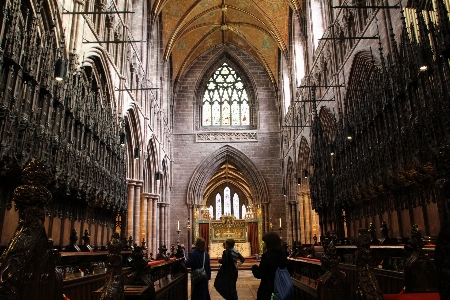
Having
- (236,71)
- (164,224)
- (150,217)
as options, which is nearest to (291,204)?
(164,224)

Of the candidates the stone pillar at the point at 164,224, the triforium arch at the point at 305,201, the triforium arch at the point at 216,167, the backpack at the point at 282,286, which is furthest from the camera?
the triforium arch at the point at 216,167

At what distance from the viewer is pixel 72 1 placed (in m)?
10.1

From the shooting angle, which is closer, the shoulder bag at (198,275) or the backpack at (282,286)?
the backpack at (282,286)

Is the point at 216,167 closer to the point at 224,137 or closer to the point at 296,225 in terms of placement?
the point at 224,137

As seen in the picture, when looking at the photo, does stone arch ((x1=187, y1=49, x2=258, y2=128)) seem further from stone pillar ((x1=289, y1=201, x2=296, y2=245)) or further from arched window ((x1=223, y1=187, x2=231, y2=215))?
arched window ((x1=223, y1=187, x2=231, y2=215))

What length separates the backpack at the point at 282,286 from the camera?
3799 mm

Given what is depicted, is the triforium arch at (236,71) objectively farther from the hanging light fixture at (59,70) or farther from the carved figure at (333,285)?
the carved figure at (333,285)

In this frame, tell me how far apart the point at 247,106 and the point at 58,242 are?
21.0 m

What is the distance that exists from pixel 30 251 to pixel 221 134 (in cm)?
2546

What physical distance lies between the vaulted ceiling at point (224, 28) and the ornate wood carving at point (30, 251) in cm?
1970

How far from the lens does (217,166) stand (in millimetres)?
27047

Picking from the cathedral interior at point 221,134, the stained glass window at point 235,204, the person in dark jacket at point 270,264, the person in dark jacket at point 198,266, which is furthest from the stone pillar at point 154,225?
the stained glass window at point 235,204

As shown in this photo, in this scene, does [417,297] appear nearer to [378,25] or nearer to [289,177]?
[378,25]

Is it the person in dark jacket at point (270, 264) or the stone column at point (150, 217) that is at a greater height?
the stone column at point (150, 217)
